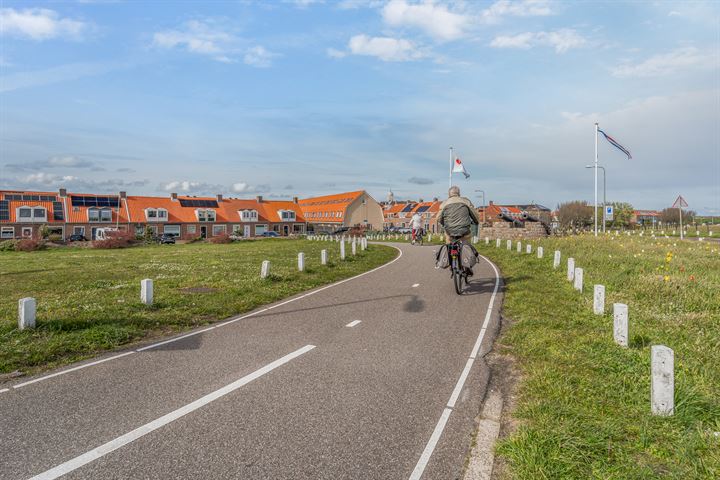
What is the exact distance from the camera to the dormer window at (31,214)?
2303 inches

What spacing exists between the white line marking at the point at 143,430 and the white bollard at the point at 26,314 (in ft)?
15.7

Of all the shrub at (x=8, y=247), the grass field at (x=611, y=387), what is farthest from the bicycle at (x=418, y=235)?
the shrub at (x=8, y=247)

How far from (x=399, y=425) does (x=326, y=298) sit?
6.93 meters

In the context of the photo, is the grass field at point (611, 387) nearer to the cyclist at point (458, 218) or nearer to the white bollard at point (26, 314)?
the cyclist at point (458, 218)

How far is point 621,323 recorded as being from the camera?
6.16 m

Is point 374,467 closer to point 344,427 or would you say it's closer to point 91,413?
point 344,427

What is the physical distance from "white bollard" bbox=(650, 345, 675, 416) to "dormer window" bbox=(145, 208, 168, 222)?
72.0 m

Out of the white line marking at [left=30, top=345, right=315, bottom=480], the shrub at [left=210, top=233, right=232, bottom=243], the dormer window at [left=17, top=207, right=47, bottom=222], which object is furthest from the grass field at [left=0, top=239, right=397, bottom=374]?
the dormer window at [left=17, top=207, right=47, bottom=222]

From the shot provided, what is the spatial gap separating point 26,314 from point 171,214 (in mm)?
67451

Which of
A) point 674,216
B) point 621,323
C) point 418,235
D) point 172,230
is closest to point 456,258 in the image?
point 621,323

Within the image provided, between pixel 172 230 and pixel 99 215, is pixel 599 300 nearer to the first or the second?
pixel 172 230

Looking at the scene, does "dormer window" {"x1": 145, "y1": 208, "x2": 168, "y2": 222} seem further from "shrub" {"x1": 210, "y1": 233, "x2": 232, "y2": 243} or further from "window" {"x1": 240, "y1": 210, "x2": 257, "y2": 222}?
"shrub" {"x1": 210, "y1": 233, "x2": 232, "y2": 243}

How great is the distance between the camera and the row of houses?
59.1 m

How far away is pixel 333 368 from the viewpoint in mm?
5602
